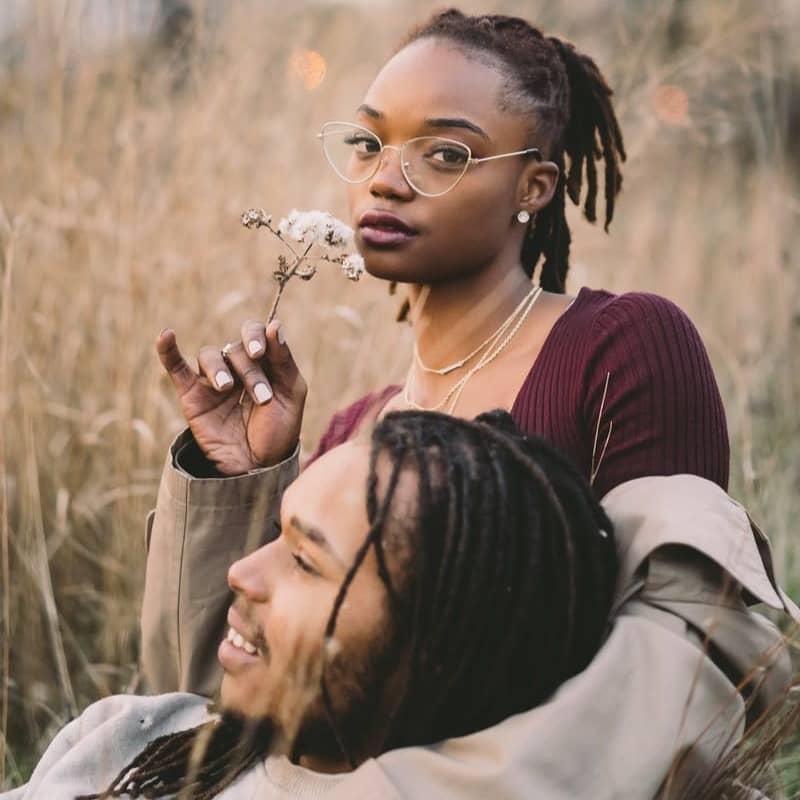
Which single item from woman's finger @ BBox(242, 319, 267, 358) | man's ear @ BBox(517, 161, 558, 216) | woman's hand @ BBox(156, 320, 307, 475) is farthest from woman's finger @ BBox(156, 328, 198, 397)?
man's ear @ BBox(517, 161, 558, 216)

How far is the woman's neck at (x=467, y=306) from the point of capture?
7.50ft

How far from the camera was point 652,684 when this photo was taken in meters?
1.43

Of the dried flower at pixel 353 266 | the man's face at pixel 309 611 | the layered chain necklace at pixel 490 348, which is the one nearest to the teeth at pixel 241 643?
the man's face at pixel 309 611

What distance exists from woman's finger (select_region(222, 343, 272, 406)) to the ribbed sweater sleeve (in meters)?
0.56

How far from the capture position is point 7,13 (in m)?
3.58

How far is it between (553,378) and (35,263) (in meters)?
2.01

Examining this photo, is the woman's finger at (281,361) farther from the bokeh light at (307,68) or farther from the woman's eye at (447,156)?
the bokeh light at (307,68)

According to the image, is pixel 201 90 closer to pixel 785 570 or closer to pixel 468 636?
pixel 785 570

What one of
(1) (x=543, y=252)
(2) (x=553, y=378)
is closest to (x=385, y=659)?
(2) (x=553, y=378)

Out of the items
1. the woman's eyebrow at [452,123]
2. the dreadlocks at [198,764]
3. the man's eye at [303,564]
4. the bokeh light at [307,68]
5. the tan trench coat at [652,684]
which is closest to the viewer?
the tan trench coat at [652,684]

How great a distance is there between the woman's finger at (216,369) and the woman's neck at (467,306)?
1.60 feet

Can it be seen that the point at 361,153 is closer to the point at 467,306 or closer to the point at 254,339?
the point at 467,306

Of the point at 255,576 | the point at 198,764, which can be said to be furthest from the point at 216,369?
the point at 198,764

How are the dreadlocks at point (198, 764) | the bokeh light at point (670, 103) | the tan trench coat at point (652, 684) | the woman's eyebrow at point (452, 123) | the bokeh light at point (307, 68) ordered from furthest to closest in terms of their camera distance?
1. the bokeh light at point (307, 68)
2. the bokeh light at point (670, 103)
3. the woman's eyebrow at point (452, 123)
4. the dreadlocks at point (198, 764)
5. the tan trench coat at point (652, 684)
